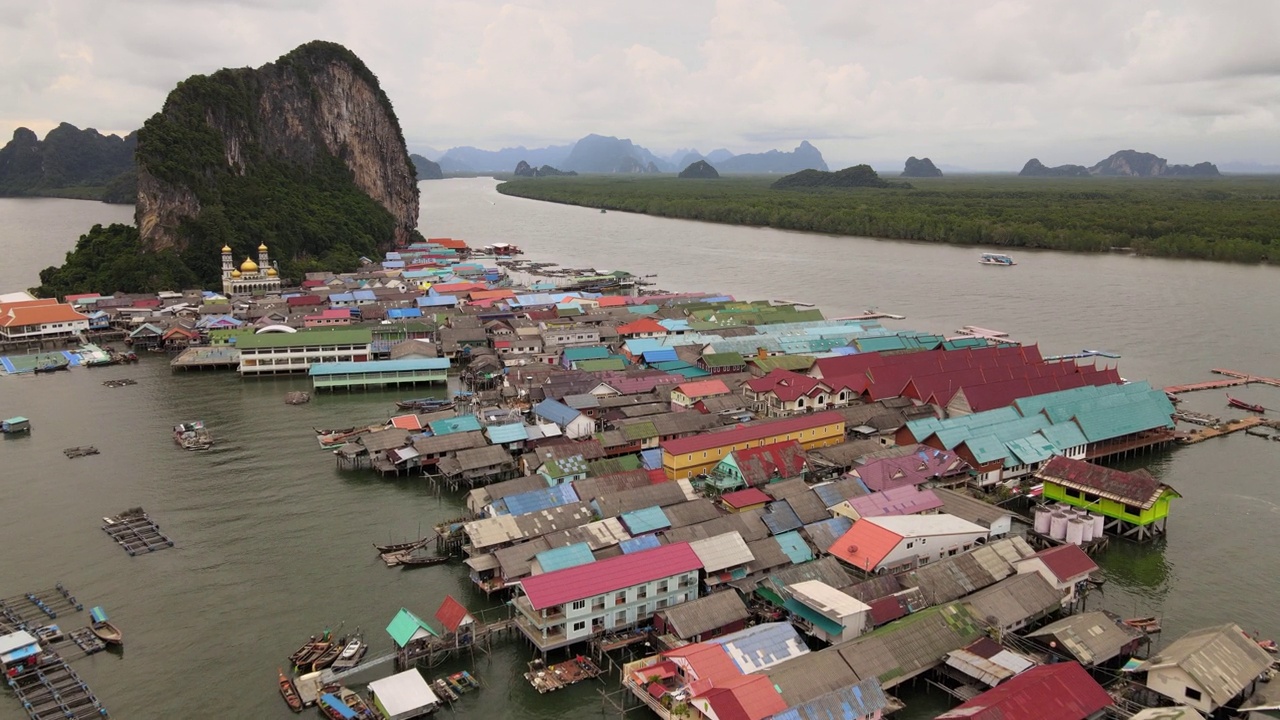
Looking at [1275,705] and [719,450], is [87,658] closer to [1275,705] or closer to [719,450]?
[719,450]

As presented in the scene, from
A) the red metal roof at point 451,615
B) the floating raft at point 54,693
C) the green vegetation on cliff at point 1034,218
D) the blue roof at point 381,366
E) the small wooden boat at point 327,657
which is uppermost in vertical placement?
the green vegetation on cliff at point 1034,218

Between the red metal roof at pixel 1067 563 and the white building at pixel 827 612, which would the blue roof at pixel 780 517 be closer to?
the white building at pixel 827 612

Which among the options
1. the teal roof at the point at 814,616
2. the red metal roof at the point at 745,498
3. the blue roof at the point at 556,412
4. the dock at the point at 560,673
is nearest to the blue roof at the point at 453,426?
the blue roof at the point at 556,412

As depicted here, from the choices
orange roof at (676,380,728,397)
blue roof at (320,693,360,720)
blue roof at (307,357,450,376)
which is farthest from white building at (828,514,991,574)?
blue roof at (307,357,450,376)

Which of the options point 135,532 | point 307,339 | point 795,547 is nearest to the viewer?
point 795,547

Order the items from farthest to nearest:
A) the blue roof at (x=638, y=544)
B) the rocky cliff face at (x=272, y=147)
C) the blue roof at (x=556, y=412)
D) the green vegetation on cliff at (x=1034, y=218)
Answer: the green vegetation on cliff at (x=1034, y=218) < the rocky cliff face at (x=272, y=147) < the blue roof at (x=556, y=412) < the blue roof at (x=638, y=544)

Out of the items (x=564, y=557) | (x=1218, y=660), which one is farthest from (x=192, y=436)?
(x=1218, y=660)

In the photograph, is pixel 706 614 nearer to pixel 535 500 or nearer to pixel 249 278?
pixel 535 500
